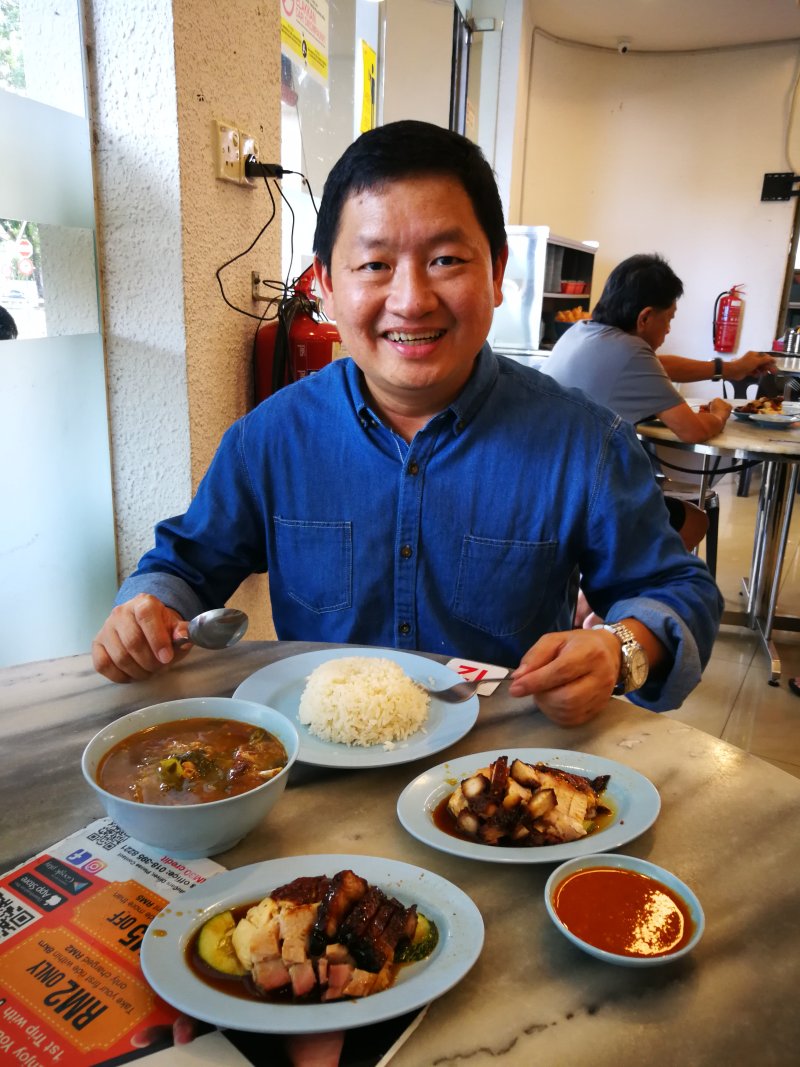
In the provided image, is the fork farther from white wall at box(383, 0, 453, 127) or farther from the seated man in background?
white wall at box(383, 0, 453, 127)

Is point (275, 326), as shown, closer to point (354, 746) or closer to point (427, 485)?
point (427, 485)

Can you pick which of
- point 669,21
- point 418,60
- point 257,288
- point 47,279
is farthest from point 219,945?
point 669,21

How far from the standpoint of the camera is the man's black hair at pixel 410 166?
1.17 metres

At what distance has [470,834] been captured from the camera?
0.75 m

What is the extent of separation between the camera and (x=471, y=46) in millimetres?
5762

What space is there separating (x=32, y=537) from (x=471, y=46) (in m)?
5.56

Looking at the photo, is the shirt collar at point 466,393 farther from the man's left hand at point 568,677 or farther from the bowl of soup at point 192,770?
the bowl of soup at point 192,770

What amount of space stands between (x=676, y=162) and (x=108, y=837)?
26.9 feet

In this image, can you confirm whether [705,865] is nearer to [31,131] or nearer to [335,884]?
[335,884]

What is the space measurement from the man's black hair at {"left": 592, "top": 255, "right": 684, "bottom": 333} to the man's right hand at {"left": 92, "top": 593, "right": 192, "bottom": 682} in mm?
2703

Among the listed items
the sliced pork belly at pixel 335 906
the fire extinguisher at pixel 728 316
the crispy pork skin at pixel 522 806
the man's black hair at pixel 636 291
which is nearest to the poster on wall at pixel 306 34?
the man's black hair at pixel 636 291

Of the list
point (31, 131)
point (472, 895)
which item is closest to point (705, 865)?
point (472, 895)

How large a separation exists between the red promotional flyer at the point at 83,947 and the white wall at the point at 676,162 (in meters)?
7.22

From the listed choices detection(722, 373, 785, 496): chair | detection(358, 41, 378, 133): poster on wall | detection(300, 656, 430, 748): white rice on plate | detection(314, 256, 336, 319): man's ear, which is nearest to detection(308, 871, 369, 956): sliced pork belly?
detection(300, 656, 430, 748): white rice on plate
